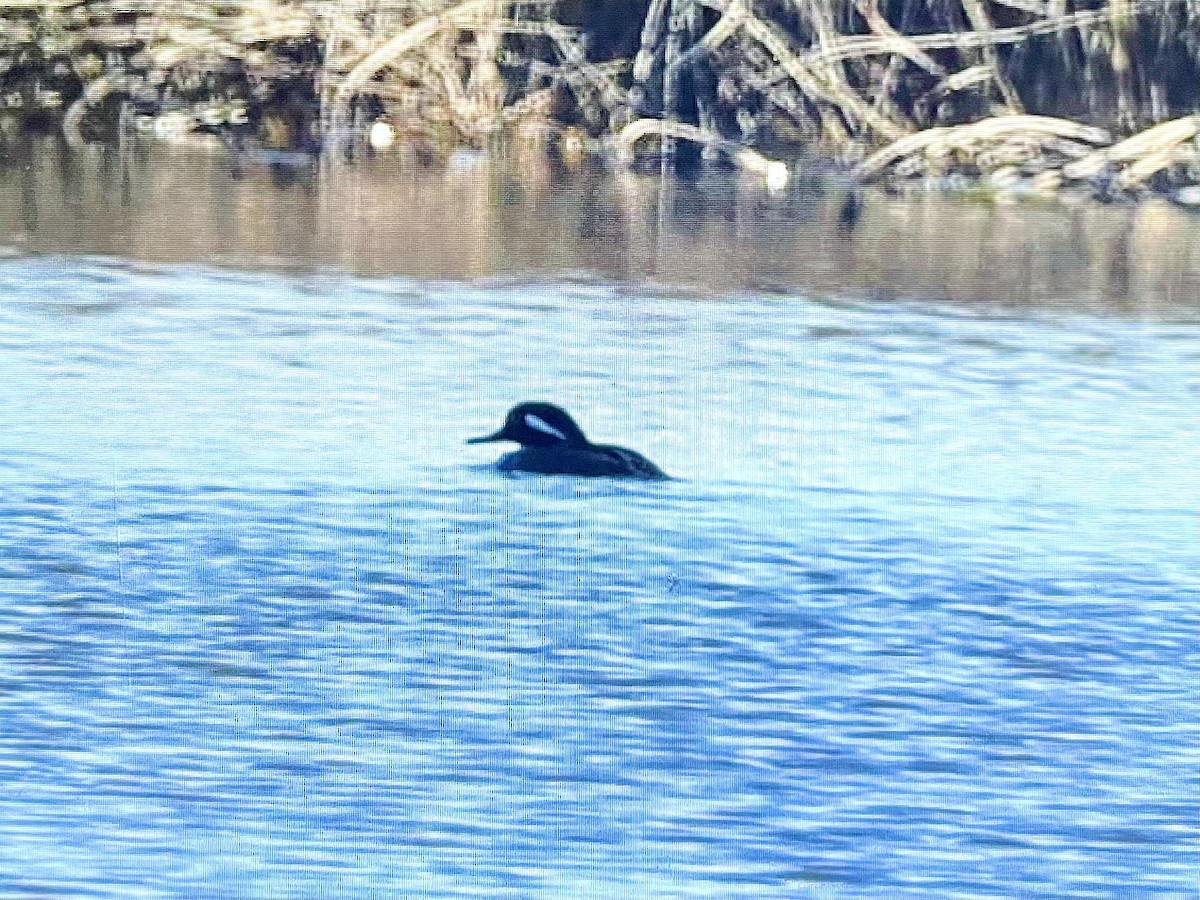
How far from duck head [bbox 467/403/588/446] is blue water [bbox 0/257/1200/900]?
13cm

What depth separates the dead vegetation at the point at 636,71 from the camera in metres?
14.2

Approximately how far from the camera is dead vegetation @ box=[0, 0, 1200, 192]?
14.2m

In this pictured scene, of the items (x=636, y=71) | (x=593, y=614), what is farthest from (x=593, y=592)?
(x=636, y=71)

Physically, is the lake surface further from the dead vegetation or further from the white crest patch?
the dead vegetation

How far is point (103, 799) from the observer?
4.33 meters

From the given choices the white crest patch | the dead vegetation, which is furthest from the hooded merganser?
the dead vegetation

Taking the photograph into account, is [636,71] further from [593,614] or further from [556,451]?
[593,614]

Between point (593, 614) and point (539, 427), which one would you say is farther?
point (539, 427)

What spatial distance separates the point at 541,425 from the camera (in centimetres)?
693

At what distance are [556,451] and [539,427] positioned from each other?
0.08 metres

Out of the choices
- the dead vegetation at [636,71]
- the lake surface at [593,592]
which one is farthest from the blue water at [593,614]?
the dead vegetation at [636,71]

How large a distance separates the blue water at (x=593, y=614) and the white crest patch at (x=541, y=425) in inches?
6.2

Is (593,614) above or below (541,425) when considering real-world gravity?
below

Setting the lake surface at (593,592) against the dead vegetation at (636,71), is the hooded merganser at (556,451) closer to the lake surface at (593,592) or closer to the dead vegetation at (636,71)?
the lake surface at (593,592)
